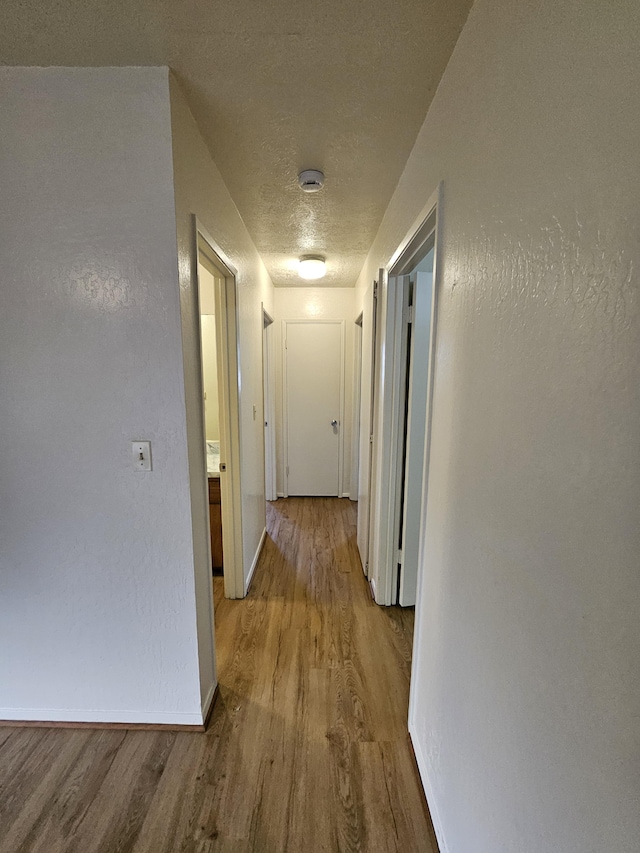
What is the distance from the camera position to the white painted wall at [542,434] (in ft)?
1.57

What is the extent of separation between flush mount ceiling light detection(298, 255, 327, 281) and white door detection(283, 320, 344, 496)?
967mm

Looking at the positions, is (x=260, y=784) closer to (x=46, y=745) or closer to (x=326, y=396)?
(x=46, y=745)

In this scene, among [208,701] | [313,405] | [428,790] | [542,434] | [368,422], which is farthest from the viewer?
[313,405]

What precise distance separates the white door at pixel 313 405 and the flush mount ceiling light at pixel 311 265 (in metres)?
0.97

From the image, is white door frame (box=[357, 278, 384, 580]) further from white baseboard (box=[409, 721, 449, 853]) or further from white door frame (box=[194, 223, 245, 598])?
white baseboard (box=[409, 721, 449, 853])

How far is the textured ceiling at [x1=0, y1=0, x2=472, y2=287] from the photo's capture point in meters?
0.97

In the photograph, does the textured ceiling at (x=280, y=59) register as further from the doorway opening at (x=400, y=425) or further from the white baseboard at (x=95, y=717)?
the white baseboard at (x=95, y=717)

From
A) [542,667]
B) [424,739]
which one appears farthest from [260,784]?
[542,667]

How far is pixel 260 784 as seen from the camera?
1301 mm

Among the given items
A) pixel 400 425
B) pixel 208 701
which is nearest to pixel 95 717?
pixel 208 701

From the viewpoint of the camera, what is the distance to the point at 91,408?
4.37ft

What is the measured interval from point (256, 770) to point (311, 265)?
3.07 m

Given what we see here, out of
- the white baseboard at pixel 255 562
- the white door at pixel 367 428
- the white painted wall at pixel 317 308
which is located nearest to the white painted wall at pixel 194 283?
the white baseboard at pixel 255 562

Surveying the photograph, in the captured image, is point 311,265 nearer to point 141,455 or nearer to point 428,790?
point 141,455
